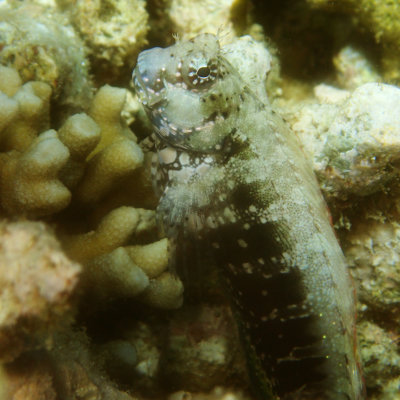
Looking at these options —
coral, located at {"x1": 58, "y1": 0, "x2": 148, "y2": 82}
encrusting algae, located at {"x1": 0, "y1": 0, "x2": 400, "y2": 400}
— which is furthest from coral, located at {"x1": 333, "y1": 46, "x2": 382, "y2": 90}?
coral, located at {"x1": 58, "y1": 0, "x2": 148, "y2": 82}

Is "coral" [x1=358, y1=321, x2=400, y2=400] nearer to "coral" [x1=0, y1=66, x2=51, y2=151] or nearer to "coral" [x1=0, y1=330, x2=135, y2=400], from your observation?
"coral" [x1=0, y1=330, x2=135, y2=400]

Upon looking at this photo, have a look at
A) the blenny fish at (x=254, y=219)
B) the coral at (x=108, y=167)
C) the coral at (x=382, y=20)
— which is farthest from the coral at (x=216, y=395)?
the coral at (x=382, y=20)

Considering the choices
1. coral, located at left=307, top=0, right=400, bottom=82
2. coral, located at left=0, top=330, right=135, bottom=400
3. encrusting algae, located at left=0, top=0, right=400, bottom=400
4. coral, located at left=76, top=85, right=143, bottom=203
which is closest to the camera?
coral, located at left=0, top=330, right=135, bottom=400

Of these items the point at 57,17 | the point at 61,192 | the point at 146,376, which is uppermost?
the point at 57,17

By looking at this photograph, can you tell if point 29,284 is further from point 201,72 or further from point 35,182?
point 201,72

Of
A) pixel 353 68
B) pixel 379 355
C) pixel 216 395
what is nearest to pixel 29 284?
pixel 216 395

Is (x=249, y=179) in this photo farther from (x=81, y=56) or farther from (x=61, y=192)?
(x=81, y=56)

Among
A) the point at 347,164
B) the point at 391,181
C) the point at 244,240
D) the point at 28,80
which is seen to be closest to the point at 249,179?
the point at 244,240
